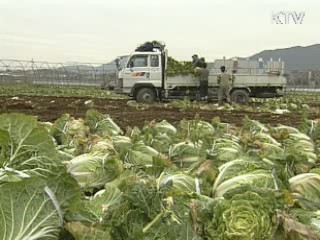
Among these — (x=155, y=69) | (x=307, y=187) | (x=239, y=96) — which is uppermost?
(x=155, y=69)

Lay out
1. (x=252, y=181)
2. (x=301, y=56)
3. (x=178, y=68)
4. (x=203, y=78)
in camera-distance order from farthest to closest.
A: (x=301, y=56)
(x=178, y=68)
(x=203, y=78)
(x=252, y=181)

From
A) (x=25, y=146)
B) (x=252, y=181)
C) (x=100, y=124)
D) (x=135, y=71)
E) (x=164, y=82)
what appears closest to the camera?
(x=25, y=146)

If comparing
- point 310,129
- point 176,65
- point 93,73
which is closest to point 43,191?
point 310,129

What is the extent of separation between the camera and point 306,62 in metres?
147

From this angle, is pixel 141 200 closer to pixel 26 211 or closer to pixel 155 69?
pixel 26 211

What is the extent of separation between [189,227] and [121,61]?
22.5 m

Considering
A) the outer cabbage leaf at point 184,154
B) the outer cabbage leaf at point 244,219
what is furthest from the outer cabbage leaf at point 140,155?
the outer cabbage leaf at point 244,219

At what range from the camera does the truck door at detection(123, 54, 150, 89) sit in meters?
22.5

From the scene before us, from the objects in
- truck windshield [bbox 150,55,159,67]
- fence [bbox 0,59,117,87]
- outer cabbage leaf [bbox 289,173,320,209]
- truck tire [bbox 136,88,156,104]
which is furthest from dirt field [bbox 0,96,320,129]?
fence [bbox 0,59,117,87]

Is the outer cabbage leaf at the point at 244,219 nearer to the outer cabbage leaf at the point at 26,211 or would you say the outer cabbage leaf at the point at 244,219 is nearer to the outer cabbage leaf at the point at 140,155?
the outer cabbage leaf at the point at 26,211

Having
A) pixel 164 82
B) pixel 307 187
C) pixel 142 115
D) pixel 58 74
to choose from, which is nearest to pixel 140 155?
pixel 307 187

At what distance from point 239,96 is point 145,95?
4848 millimetres

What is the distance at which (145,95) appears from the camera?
22641 millimetres

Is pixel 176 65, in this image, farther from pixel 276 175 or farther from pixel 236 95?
pixel 276 175
